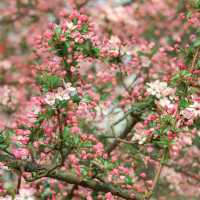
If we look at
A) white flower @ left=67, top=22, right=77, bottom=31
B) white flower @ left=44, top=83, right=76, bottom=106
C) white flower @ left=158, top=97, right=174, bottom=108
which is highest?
white flower @ left=67, top=22, right=77, bottom=31

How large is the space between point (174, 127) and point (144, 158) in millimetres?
852

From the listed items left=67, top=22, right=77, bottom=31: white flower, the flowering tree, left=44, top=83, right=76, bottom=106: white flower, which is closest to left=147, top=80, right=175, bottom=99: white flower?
the flowering tree

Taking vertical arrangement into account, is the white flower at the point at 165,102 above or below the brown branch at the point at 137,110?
above

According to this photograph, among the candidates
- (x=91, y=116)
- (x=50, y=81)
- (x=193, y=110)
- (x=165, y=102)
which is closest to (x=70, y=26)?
(x=50, y=81)

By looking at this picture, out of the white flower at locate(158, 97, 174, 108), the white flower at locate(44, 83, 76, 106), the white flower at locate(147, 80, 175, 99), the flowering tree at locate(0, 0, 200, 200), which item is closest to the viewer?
the white flower at locate(44, 83, 76, 106)

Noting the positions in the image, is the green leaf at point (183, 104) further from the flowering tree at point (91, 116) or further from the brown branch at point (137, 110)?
the brown branch at point (137, 110)

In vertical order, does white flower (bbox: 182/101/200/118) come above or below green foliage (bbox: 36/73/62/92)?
below

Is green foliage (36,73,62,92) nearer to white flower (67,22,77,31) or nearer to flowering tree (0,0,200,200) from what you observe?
flowering tree (0,0,200,200)

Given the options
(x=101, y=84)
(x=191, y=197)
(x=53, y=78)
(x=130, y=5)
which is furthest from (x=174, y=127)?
(x=130, y=5)

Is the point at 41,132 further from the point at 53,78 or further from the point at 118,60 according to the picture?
the point at 118,60

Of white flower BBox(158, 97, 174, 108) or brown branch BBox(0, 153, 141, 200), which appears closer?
brown branch BBox(0, 153, 141, 200)

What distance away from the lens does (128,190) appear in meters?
3.76

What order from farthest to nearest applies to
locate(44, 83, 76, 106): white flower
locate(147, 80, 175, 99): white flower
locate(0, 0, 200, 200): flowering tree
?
locate(147, 80, 175, 99): white flower, locate(0, 0, 200, 200): flowering tree, locate(44, 83, 76, 106): white flower

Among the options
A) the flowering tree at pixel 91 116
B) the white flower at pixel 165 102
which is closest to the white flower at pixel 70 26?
the flowering tree at pixel 91 116
